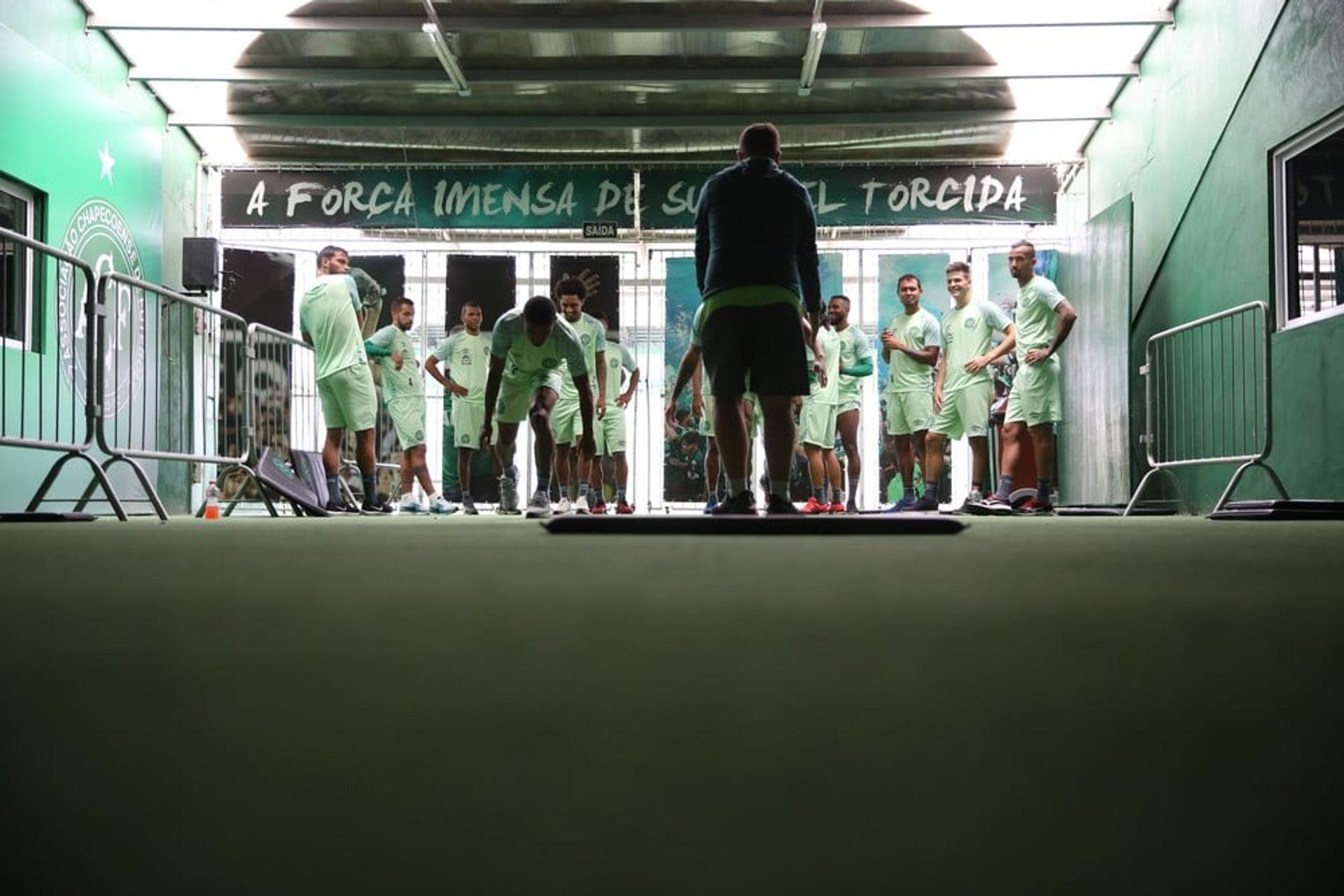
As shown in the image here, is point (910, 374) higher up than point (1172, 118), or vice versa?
point (1172, 118)

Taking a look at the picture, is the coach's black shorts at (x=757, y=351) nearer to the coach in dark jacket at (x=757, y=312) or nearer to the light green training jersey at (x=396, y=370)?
the coach in dark jacket at (x=757, y=312)

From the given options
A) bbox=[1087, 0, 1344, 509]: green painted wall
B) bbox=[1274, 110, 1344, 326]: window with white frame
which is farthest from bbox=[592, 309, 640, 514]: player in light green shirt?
bbox=[1274, 110, 1344, 326]: window with white frame

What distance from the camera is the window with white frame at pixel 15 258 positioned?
8.26m

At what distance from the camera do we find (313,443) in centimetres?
1116

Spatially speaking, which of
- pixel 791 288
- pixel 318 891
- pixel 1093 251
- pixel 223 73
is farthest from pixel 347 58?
pixel 318 891

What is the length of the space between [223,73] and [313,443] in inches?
149

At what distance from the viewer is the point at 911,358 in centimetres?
1081

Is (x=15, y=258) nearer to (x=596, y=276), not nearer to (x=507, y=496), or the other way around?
(x=507, y=496)

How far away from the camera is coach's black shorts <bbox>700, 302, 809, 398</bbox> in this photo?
16.5 feet

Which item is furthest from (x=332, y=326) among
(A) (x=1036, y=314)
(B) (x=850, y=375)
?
(A) (x=1036, y=314)

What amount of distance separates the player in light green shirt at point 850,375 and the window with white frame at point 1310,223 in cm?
362

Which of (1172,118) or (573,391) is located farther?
(573,391)

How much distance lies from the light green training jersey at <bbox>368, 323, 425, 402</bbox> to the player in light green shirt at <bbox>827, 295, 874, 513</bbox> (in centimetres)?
413

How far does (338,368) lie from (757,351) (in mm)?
4647
